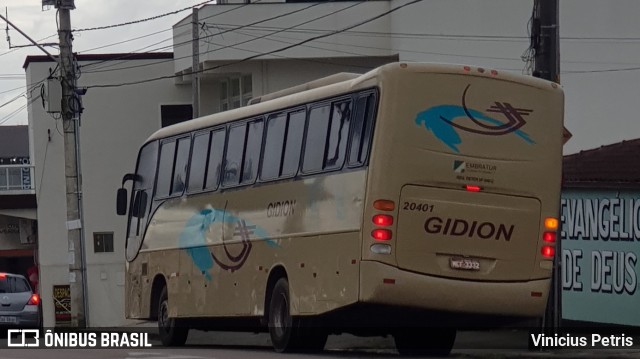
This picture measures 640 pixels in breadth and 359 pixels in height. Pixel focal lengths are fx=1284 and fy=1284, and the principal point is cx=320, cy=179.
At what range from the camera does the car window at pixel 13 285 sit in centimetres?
2683

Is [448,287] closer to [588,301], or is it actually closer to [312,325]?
[312,325]

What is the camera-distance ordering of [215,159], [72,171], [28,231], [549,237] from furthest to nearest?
[28,231] → [72,171] → [215,159] → [549,237]

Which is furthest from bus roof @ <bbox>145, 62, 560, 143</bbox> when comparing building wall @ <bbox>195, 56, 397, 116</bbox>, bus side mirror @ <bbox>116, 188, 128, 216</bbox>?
building wall @ <bbox>195, 56, 397, 116</bbox>

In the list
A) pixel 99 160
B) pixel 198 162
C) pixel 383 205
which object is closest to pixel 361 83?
pixel 383 205

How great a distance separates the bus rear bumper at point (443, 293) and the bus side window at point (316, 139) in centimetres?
197

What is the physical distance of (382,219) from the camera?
14.6m

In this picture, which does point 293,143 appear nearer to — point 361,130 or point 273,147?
point 273,147

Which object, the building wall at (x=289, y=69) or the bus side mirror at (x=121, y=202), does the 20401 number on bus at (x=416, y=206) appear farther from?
the building wall at (x=289, y=69)

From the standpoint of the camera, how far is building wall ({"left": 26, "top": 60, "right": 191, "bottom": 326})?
45.2 metres

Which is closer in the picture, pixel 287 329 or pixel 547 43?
pixel 287 329

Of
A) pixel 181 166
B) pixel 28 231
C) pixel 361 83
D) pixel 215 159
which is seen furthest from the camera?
pixel 28 231

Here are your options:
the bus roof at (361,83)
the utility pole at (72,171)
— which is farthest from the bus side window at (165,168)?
the utility pole at (72,171)

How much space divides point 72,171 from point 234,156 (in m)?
14.1

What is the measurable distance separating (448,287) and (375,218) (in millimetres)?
1190
